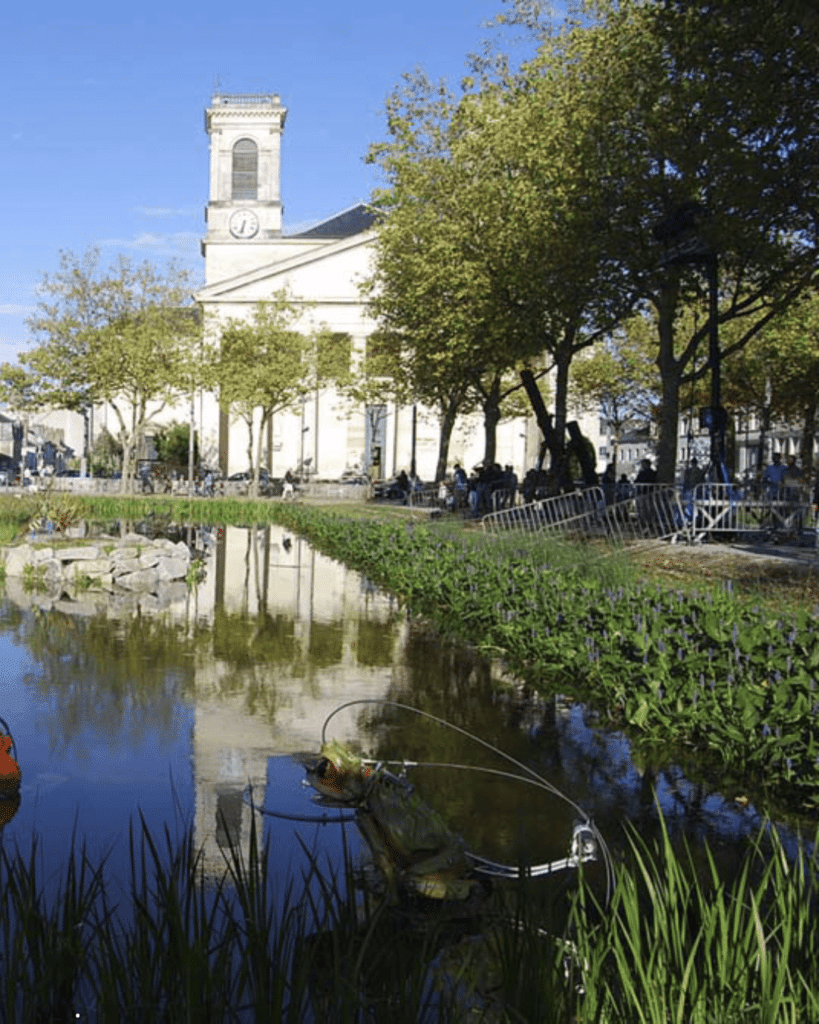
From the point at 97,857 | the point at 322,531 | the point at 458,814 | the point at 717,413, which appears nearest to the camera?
the point at 97,857

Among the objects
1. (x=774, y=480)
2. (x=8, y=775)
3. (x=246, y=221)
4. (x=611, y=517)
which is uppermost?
(x=246, y=221)

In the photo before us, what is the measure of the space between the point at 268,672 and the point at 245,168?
77142mm

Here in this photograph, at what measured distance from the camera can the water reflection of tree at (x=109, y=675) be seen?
751 centimetres

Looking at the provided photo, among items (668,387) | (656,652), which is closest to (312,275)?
(668,387)

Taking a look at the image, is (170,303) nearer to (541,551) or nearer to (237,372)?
(237,372)

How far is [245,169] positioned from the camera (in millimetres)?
81750

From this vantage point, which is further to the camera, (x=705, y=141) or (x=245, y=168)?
(x=245, y=168)

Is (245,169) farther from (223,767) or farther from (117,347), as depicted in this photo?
(223,767)

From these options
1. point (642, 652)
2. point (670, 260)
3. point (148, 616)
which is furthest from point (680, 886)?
point (670, 260)

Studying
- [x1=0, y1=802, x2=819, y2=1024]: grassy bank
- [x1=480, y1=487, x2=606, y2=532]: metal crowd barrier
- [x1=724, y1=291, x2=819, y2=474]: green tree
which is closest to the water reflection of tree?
[x1=0, y1=802, x2=819, y2=1024]: grassy bank

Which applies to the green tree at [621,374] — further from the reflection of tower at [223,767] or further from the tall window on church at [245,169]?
the reflection of tower at [223,767]

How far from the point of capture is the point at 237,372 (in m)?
47.5

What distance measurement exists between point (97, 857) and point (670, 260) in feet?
59.2

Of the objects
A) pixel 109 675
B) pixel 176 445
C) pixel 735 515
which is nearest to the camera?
pixel 109 675
